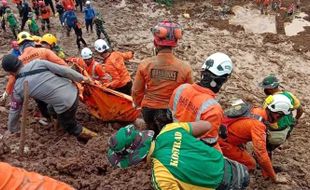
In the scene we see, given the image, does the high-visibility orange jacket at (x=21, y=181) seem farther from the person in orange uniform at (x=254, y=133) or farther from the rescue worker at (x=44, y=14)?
the rescue worker at (x=44, y=14)

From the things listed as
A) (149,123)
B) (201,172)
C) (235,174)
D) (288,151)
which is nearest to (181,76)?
(149,123)

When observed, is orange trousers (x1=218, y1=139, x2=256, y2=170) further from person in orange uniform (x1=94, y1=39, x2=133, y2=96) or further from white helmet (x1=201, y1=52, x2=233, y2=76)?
person in orange uniform (x1=94, y1=39, x2=133, y2=96)

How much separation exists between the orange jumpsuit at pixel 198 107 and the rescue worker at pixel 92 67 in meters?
2.89

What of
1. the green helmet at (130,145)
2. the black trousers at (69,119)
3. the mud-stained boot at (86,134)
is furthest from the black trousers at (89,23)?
the green helmet at (130,145)

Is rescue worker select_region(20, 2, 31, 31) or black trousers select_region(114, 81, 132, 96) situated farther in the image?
rescue worker select_region(20, 2, 31, 31)

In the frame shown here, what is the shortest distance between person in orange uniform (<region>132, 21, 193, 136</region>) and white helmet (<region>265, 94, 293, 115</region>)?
1.08 meters

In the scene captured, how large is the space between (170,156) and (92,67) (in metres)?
4.04

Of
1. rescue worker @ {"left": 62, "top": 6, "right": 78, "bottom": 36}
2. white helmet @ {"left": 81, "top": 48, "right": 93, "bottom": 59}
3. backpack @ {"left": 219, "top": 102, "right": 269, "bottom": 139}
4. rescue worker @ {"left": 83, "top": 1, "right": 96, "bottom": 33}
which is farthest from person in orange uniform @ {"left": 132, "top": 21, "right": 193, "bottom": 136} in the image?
rescue worker @ {"left": 83, "top": 1, "right": 96, "bottom": 33}

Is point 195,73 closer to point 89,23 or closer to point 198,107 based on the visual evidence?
point 89,23

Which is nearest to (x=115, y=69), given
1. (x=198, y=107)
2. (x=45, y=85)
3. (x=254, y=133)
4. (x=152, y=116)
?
(x=45, y=85)

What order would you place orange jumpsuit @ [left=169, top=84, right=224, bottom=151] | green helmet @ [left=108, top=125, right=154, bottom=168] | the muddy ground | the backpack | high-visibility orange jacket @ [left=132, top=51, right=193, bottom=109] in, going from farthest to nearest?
the backpack < high-visibility orange jacket @ [left=132, top=51, right=193, bottom=109] < the muddy ground < orange jumpsuit @ [left=169, top=84, right=224, bottom=151] < green helmet @ [left=108, top=125, right=154, bottom=168]

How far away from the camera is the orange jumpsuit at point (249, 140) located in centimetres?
448

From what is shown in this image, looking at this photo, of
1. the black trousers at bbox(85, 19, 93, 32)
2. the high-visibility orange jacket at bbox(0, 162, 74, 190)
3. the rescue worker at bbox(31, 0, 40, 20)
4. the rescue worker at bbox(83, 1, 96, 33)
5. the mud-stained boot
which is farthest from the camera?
Answer: the rescue worker at bbox(31, 0, 40, 20)

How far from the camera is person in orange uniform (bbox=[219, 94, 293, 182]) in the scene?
4500 millimetres
